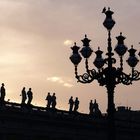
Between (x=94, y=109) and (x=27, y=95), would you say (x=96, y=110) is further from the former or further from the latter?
(x=27, y=95)

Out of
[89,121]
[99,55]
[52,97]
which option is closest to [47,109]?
[52,97]

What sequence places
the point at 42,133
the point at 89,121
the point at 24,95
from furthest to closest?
the point at 89,121, the point at 42,133, the point at 24,95

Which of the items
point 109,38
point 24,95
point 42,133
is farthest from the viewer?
point 42,133

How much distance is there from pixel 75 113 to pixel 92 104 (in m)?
3.10

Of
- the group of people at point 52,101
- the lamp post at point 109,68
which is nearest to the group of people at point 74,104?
the group of people at point 52,101

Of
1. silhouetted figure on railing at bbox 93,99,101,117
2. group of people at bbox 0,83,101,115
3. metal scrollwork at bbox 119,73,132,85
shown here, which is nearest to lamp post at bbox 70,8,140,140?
metal scrollwork at bbox 119,73,132,85

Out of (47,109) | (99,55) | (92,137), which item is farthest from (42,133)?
(99,55)

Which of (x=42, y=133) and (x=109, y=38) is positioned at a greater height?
(x=109, y=38)

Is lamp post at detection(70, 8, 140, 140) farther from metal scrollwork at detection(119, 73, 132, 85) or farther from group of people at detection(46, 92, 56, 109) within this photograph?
group of people at detection(46, 92, 56, 109)

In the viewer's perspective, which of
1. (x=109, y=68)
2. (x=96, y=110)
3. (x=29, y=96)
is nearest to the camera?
(x=109, y=68)

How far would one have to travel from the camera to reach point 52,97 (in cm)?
4206

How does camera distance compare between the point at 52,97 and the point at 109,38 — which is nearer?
the point at 109,38

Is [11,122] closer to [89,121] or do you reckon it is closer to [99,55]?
[89,121]

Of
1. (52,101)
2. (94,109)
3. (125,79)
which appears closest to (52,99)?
(52,101)
